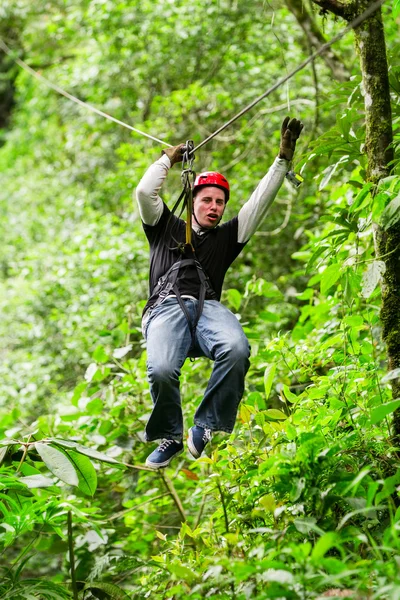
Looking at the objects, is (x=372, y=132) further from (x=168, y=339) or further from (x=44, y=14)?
(x=44, y=14)

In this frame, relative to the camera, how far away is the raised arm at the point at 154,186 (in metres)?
3.19

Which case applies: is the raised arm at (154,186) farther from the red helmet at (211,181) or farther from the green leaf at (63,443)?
the green leaf at (63,443)

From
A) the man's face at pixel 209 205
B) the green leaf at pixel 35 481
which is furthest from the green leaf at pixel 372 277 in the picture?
the green leaf at pixel 35 481

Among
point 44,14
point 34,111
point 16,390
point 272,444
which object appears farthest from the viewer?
point 34,111

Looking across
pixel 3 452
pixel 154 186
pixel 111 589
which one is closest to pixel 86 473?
pixel 3 452

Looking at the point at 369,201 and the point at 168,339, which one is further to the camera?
the point at 168,339

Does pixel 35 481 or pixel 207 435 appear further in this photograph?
pixel 207 435

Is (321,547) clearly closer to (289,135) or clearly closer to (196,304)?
(196,304)

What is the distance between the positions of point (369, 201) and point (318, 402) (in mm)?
885

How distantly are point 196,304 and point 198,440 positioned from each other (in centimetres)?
60

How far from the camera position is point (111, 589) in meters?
3.23

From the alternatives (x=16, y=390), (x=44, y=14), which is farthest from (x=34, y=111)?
(x=16, y=390)

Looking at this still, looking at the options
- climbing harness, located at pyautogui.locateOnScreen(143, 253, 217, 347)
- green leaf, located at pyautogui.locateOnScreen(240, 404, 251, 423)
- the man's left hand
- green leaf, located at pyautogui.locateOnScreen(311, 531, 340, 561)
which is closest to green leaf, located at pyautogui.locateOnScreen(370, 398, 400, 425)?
green leaf, located at pyautogui.locateOnScreen(311, 531, 340, 561)

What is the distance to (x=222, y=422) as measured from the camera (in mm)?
3092
